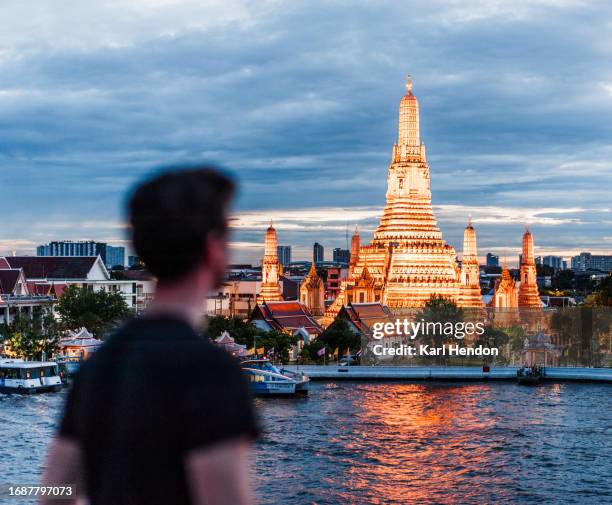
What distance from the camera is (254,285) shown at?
96.9 meters

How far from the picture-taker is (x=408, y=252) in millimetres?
59719

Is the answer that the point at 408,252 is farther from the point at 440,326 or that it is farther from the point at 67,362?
the point at 67,362

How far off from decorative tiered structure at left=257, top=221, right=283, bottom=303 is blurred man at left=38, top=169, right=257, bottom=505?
56.6 meters

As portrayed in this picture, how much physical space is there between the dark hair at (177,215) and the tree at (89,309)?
4622 cm

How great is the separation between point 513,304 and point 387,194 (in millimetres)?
10900

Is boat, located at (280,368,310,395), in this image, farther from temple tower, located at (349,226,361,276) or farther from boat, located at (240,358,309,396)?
temple tower, located at (349,226,361,276)

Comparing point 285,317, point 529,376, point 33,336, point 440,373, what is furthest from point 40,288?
point 529,376

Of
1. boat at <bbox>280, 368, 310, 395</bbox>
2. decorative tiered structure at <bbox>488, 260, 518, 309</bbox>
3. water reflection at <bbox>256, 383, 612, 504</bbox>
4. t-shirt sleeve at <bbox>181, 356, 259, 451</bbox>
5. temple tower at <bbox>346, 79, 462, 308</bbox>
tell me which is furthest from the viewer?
decorative tiered structure at <bbox>488, 260, 518, 309</bbox>

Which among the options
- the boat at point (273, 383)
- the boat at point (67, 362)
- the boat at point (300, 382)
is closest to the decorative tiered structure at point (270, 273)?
the boat at point (67, 362)

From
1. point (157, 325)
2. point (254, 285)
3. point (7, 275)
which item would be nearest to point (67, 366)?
point (7, 275)

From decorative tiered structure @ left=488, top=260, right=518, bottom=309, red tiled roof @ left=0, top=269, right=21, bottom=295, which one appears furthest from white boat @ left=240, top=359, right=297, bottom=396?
decorative tiered structure @ left=488, top=260, right=518, bottom=309

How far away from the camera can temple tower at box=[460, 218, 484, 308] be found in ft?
193

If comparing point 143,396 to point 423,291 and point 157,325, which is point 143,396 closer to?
point 157,325

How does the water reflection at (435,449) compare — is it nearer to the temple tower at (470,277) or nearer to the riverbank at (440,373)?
the riverbank at (440,373)
